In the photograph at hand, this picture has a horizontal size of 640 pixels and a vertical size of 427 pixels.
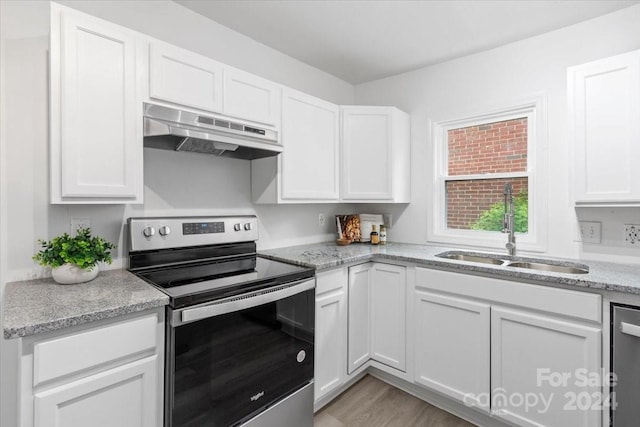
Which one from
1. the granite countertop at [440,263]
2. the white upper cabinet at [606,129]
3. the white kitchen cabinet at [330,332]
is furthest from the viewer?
the white kitchen cabinet at [330,332]

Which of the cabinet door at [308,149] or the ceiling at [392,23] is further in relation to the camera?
the cabinet door at [308,149]

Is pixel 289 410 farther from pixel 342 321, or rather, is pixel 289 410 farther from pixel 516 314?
pixel 516 314

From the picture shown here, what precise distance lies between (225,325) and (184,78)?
1.27 metres

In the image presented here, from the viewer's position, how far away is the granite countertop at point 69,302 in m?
1.01

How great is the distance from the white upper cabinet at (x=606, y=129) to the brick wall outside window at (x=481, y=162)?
1.73 ft

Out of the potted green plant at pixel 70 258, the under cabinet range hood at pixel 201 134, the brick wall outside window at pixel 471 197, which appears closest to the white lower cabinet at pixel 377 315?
the brick wall outside window at pixel 471 197

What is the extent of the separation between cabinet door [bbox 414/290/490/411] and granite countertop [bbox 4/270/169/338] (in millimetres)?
1587

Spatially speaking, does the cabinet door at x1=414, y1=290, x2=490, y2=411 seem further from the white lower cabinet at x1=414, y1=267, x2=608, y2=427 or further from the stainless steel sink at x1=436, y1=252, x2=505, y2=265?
the stainless steel sink at x1=436, y1=252, x2=505, y2=265

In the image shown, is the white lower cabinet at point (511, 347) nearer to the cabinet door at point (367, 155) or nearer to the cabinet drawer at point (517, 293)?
the cabinet drawer at point (517, 293)

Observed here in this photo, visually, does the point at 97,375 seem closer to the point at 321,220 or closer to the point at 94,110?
the point at 94,110

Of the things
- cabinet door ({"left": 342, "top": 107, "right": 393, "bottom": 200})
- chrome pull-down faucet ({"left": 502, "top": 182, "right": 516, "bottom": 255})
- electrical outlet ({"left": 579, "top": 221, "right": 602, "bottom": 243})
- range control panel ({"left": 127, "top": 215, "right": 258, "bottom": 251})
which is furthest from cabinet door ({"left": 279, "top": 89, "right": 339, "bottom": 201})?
electrical outlet ({"left": 579, "top": 221, "right": 602, "bottom": 243})

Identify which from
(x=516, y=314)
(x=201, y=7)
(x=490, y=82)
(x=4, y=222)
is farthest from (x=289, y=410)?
(x=490, y=82)

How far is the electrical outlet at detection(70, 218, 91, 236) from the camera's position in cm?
160

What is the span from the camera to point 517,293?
1722mm
